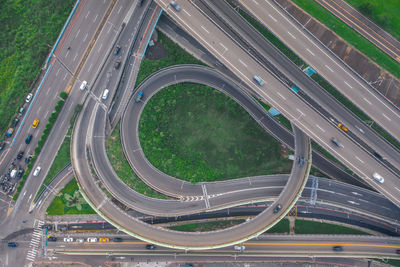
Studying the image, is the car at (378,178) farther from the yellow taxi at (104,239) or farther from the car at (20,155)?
the car at (20,155)

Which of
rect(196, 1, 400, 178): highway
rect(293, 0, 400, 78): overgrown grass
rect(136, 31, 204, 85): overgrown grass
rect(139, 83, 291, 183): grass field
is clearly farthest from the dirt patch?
rect(136, 31, 204, 85): overgrown grass

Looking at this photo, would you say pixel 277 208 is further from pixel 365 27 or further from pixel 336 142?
pixel 365 27

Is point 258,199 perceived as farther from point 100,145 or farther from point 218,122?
point 100,145

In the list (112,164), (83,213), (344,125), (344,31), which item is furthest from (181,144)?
(344,31)

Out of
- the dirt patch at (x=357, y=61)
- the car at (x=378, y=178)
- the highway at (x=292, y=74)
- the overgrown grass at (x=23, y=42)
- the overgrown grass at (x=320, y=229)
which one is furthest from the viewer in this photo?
the overgrown grass at (x=23, y=42)

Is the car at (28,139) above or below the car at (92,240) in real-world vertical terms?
above

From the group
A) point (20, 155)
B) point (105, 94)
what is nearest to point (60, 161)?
point (20, 155)

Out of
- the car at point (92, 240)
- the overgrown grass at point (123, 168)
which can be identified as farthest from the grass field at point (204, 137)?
the car at point (92, 240)
